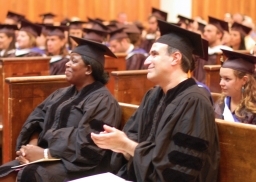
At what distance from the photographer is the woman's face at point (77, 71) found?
172 inches

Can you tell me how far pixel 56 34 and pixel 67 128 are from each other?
12.4 feet

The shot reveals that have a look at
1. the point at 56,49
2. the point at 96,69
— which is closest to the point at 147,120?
the point at 96,69

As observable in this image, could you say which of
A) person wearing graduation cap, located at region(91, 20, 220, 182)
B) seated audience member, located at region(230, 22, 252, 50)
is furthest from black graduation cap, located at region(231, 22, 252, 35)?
person wearing graduation cap, located at region(91, 20, 220, 182)

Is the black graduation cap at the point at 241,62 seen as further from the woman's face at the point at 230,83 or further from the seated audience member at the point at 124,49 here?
the seated audience member at the point at 124,49

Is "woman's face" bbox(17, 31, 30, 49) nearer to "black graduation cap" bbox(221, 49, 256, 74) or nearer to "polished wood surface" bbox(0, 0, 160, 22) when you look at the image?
"black graduation cap" bbox(221, 49, 256, 74)

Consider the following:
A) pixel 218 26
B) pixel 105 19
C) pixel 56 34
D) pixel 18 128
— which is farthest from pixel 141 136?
pixel 105 19

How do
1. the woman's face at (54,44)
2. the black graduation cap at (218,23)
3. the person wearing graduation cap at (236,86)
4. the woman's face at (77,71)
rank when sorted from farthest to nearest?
the black graduation cap at (218,23) < the woman's face at (54,44) < the woman's face at (77,71) < the person wearing graduation cap at (236,86)

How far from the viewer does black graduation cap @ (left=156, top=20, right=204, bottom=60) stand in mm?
3408

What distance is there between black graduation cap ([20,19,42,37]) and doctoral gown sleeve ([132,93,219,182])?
215 inches

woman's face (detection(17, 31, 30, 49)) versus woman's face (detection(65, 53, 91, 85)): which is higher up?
woman's face (detection(17, 31, 30, 49))

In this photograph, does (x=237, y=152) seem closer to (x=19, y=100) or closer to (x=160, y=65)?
(x=160, y=65)

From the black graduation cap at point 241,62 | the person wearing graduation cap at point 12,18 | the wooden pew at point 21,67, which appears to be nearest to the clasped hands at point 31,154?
the black graduation cap at point 241,62

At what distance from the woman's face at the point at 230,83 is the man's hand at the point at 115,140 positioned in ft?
3.58

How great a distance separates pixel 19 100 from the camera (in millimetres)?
4859
